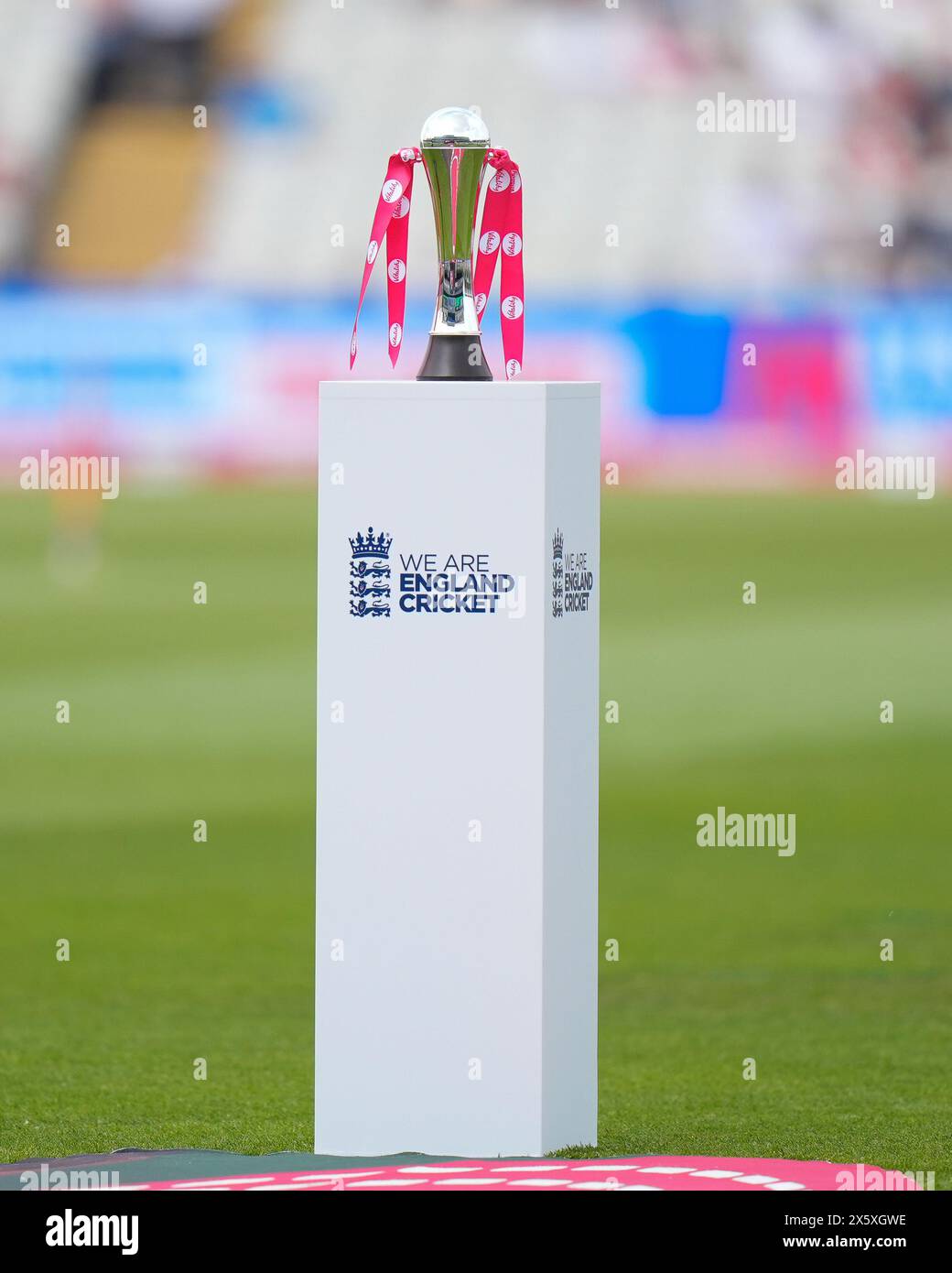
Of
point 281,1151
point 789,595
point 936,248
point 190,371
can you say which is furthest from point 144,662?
point 936,248

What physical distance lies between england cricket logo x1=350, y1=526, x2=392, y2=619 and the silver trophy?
1.48 ft

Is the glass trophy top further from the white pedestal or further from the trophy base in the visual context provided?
the white pedestal

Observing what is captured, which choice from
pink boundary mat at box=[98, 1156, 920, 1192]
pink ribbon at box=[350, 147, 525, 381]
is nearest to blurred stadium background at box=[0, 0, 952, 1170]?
pink boundary mat at box=[98, 1156, 920, 1192]

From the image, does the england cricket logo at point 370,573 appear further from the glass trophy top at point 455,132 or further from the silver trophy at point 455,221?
the glass trophy top at point 455,132

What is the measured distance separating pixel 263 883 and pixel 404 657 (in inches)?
229

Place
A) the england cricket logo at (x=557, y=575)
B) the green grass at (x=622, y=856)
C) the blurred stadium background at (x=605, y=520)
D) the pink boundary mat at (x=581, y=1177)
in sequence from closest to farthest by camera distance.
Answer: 1. the pink boundary mat at (x=581, y=1177)
2. the england cricket logo at (x=557, y=575)
3. the green grass at (x=622, y=856)
4. the blurred stadium background at (x=605, y=520)

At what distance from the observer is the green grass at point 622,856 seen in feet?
25.3

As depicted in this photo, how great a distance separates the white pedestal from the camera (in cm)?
625

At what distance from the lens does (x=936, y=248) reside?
45344mm

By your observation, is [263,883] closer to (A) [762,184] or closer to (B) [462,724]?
(B) [462,724]

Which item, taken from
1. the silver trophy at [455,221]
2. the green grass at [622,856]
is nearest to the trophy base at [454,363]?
the silver trophy at [455,221]

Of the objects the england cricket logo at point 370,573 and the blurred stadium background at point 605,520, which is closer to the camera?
the england cricket logo at point 370,573

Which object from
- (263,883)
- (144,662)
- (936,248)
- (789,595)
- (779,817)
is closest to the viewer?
(263,883)
